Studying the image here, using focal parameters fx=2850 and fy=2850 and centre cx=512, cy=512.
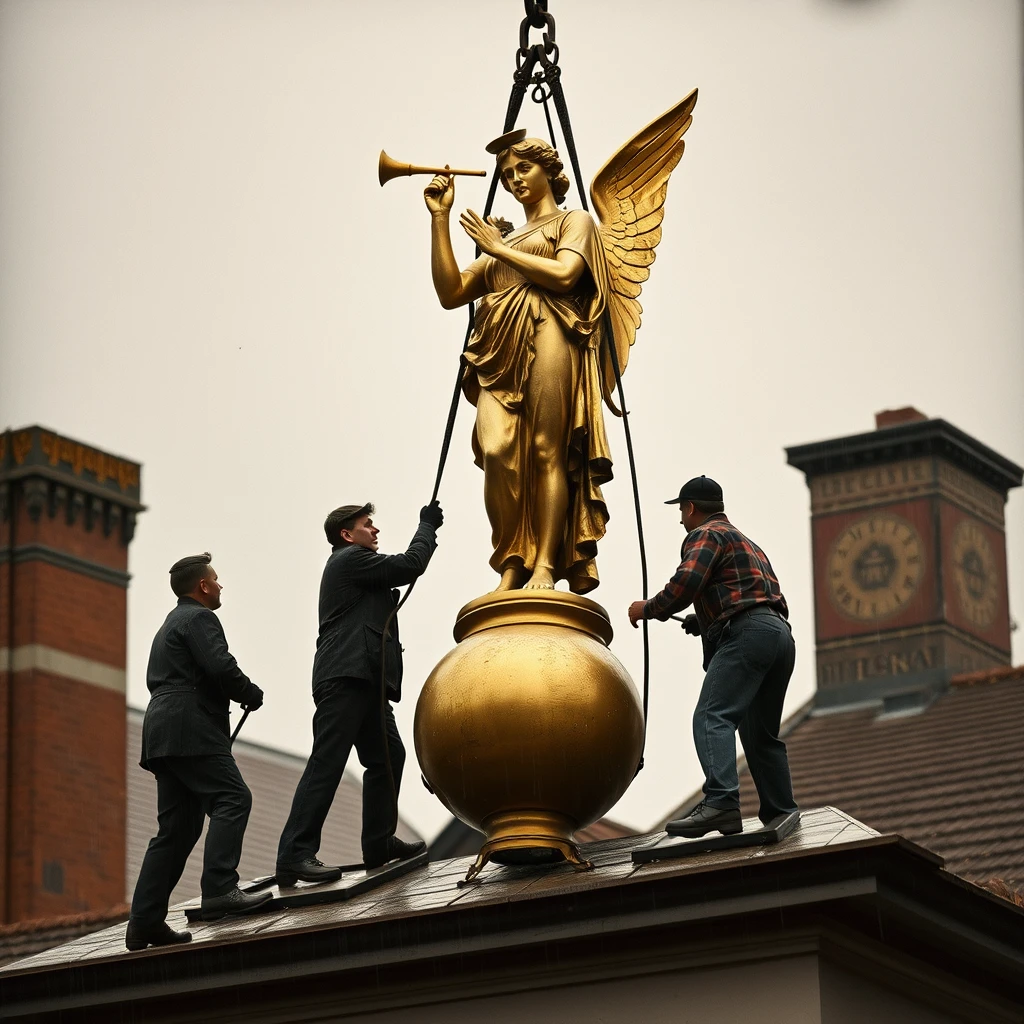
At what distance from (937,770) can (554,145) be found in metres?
14.2

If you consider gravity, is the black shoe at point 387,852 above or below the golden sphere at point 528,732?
below

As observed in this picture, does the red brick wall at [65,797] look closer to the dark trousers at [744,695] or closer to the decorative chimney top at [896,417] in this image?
the decorative chimney top at [896,417]

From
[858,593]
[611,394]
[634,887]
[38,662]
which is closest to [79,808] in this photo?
[38,662]

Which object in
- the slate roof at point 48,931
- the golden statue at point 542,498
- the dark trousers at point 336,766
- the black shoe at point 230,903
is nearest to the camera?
the golden statue at point 542,498

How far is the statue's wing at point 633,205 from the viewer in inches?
651

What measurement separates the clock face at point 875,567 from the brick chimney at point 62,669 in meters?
10.7

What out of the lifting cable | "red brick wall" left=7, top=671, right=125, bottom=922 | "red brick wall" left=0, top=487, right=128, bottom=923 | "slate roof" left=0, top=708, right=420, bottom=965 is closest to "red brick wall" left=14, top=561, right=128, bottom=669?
"red brick wall" left=0, top=487, right=128, bottom=923

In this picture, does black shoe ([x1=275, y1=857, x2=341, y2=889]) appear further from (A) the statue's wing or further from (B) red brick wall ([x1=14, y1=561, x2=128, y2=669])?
(B) red brick wall ([x1=14, y1=561, x2=128, y2=669])

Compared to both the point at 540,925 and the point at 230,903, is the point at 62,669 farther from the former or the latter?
the point at 540,925

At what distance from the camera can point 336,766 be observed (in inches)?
623

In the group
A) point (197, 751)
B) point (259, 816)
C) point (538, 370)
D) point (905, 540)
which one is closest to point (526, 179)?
point (538, 370)

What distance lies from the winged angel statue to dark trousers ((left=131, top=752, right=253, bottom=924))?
190 cm

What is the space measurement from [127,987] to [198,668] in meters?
1.97

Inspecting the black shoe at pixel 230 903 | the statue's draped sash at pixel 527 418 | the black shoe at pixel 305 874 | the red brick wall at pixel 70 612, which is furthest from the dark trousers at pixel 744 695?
the red brick wall at pixel 70 612
